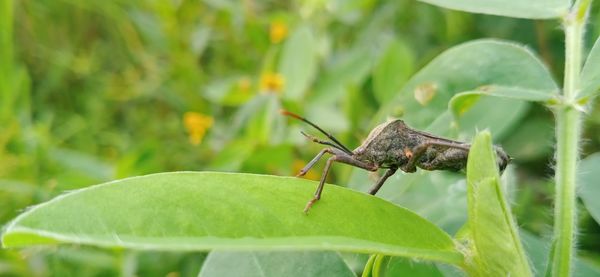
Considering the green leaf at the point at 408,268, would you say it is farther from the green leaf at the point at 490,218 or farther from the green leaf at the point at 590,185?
the green leaf at the point at 590,185

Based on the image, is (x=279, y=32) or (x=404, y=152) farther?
(x=279, y=32)

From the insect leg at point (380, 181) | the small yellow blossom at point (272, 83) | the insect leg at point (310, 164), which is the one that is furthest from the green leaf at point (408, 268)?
the small yellow blossom at point (272, 83)

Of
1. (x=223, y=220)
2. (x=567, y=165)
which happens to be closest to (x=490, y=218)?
(x=567, y=165)

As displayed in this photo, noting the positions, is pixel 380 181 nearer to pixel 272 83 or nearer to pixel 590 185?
pixel 590 185

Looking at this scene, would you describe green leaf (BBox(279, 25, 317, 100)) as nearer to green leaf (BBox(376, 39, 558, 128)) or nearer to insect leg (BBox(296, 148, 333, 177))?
green leaf (BBox(376, 39, 558, 128))

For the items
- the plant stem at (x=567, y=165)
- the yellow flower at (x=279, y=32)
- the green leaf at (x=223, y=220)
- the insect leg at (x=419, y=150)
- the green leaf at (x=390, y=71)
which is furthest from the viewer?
the yellow flower at (x=279, y=32)

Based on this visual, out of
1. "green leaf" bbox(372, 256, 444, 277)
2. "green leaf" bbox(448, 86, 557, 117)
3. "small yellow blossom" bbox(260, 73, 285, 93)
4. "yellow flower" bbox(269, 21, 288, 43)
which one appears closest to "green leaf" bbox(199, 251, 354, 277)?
"green leaf" bbox(372, 256, 444, 277)

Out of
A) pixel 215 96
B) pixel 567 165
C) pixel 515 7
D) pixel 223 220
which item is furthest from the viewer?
pixel 215 96
